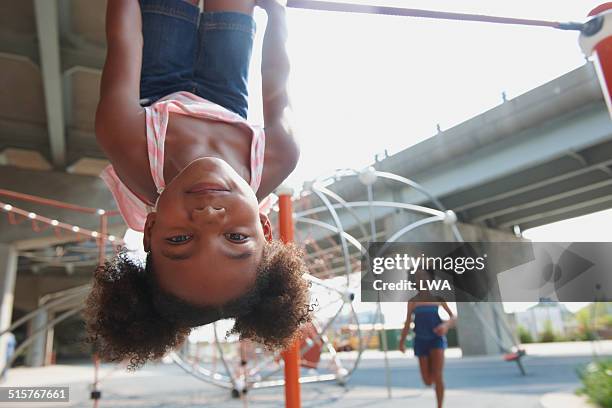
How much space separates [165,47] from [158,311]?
3.45 feet

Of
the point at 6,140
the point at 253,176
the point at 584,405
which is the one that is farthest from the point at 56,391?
the point at 6,140

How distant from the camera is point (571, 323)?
49.9 feet

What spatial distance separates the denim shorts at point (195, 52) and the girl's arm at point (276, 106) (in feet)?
0.57

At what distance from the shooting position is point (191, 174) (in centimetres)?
145

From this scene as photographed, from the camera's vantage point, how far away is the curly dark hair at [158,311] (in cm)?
179

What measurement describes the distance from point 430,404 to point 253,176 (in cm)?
366

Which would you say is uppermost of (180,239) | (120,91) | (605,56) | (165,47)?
(165,47)

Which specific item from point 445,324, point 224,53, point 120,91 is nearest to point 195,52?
point 224,53

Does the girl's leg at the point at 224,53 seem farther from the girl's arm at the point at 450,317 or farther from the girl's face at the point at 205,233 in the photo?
the girl's arm at the point at 450,317

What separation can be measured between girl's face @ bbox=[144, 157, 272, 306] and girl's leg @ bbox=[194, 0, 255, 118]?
624 millimetres

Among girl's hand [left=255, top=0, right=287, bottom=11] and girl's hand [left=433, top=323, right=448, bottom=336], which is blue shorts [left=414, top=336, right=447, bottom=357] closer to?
girl's hand [left=433, top=323, right=448, bottom=336]

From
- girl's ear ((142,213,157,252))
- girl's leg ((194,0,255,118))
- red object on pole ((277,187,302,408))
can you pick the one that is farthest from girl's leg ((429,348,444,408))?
girl's ear ((142,213,157,252))

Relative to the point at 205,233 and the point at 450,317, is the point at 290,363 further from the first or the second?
the point at 450,317

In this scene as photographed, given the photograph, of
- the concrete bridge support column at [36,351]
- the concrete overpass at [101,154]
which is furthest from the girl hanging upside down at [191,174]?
the concrete bridge support column at [36,351]
